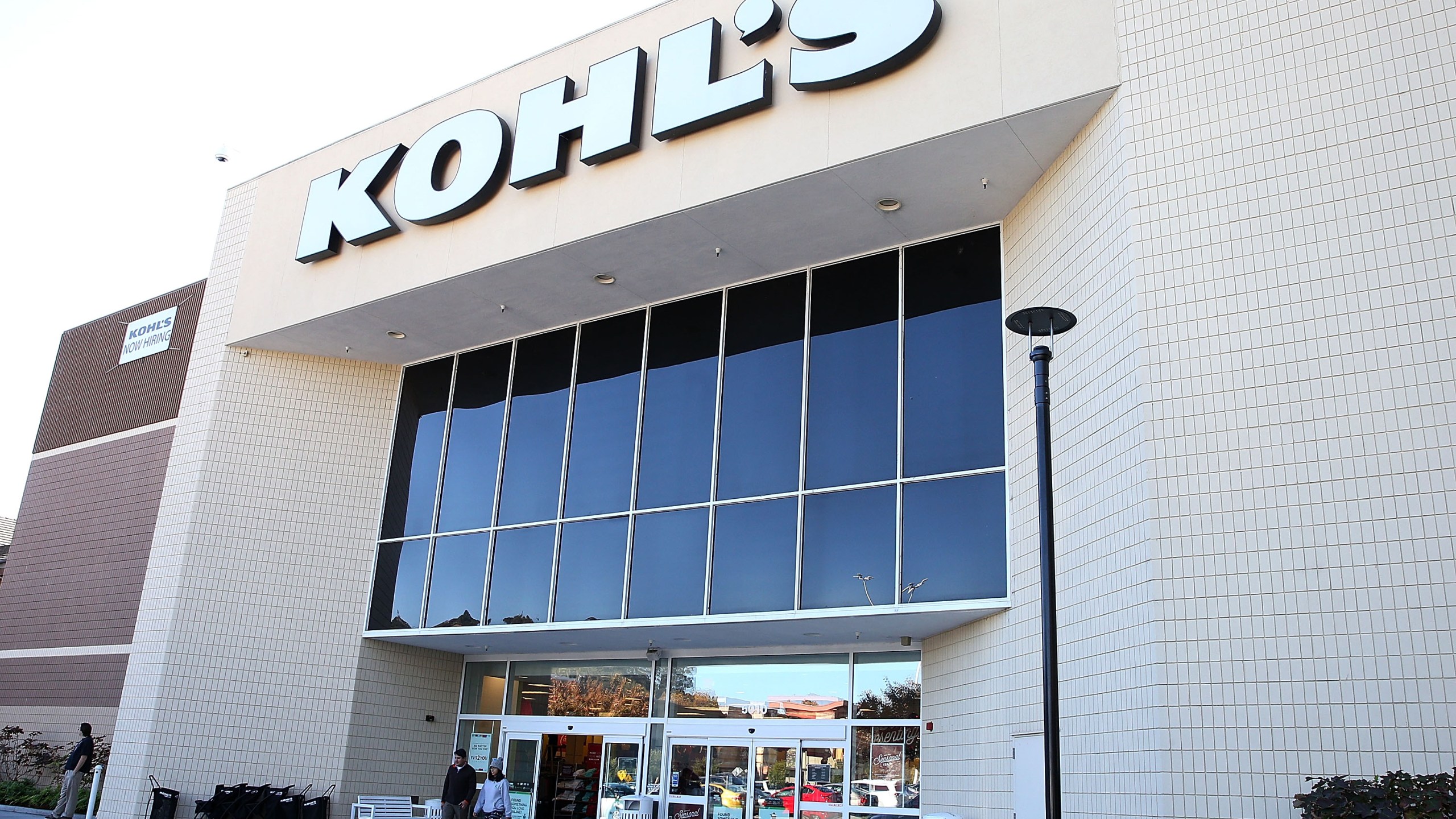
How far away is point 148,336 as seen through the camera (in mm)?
21609

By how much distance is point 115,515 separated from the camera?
20156mm

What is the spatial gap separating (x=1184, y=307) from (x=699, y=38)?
6.81 m

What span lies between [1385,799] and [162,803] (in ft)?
49.8

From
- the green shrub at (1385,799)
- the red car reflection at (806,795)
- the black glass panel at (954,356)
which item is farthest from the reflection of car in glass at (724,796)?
the green shrub at (1385,799)

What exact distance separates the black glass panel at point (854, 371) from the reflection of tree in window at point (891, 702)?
114 inches

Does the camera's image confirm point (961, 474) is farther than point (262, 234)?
No

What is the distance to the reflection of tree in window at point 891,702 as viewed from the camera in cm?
1377

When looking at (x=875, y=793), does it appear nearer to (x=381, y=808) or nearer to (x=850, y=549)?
(x=850, y=549)

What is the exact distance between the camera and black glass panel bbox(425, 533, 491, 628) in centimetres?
1645

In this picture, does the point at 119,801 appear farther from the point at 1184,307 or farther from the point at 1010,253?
the point at 1184,307

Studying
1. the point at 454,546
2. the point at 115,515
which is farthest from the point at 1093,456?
the point at 115,515

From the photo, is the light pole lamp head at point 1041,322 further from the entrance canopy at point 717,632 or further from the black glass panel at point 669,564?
the black glass panel at point 669,564

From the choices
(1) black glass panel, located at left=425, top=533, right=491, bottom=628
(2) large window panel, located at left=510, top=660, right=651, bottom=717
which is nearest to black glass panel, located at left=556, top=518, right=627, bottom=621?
(1) black glass panel, located at left=425, top=533, right=491, bottom=628

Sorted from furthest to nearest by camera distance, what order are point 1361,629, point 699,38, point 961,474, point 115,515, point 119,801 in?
1. point 115,515
2. point 119,801
3. point 699,38
4. point 961,474
5. point 1361,629
